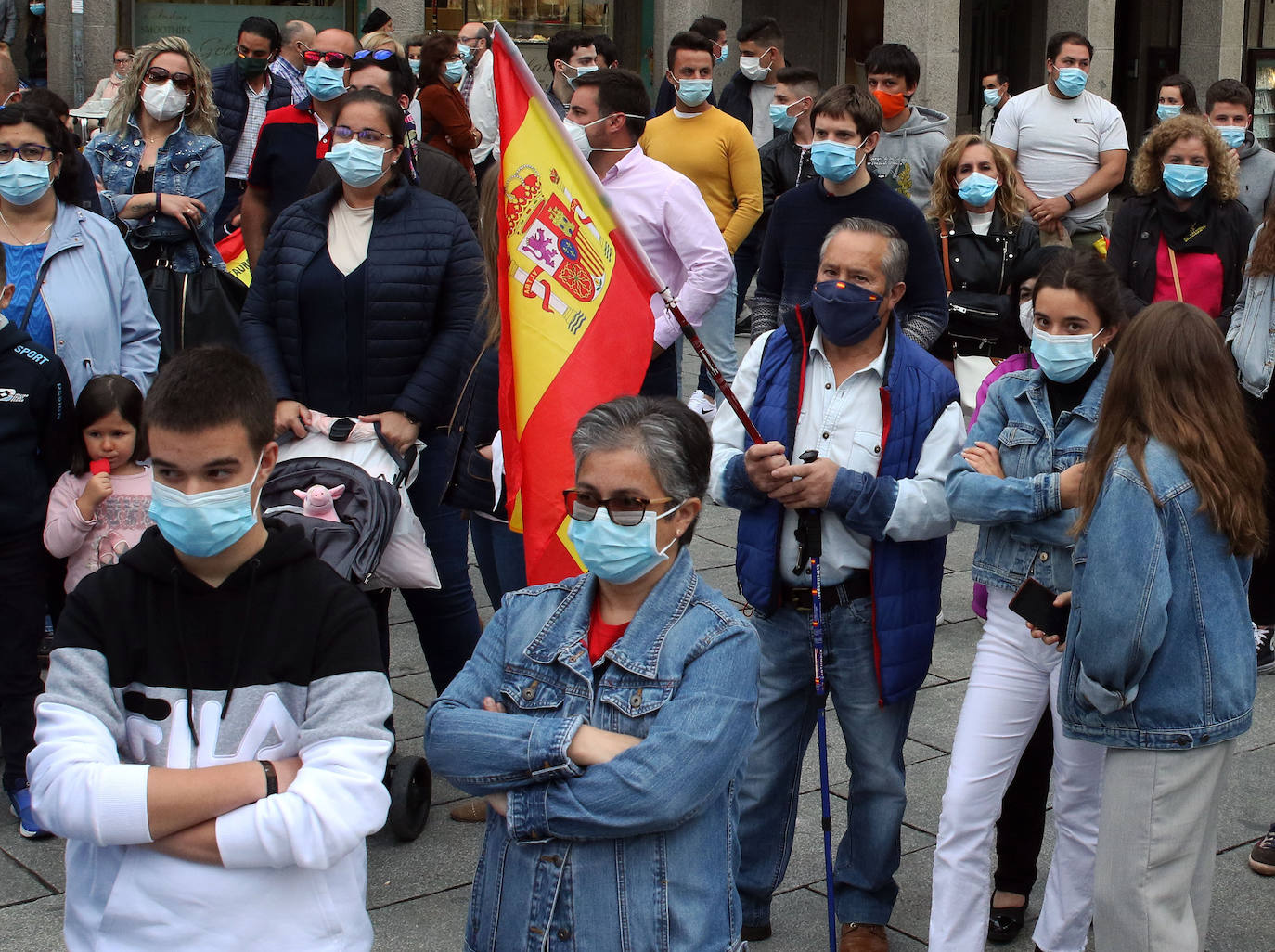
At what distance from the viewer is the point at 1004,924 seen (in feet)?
15.0

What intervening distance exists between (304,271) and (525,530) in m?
1.48

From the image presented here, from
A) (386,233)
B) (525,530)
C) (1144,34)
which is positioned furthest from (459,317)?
(1144,34)

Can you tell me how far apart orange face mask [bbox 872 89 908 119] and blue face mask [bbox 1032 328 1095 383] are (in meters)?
5.09

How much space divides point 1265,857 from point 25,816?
391cm

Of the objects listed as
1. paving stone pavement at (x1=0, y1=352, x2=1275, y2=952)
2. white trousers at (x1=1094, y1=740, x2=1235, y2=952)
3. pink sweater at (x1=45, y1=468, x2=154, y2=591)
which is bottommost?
paving stone pavement at (x1=0, y1=352, x2=1275, y2=952)

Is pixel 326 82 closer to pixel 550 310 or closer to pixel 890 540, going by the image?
pixel 550 310

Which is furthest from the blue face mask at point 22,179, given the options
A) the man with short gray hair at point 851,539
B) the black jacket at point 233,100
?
the black jacket at point 233,100

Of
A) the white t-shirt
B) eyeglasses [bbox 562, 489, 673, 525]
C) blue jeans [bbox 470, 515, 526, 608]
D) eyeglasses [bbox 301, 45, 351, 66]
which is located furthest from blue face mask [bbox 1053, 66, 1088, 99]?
eyeglasses [bbox 562, 489, 673, 525]

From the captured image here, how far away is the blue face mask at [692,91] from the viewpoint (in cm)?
979

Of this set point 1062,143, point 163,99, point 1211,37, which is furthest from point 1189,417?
point 1211,37

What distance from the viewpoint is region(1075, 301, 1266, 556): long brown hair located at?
357 cm

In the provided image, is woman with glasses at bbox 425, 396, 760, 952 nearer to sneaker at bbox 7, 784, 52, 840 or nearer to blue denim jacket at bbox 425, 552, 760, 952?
blue denim jacket at bbox 425, 552, 760, 952

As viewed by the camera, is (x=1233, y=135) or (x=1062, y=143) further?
(x=1062, y=143)

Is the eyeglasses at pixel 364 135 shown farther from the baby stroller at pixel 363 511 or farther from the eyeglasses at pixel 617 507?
the eyeglasses at pixel 617 507
